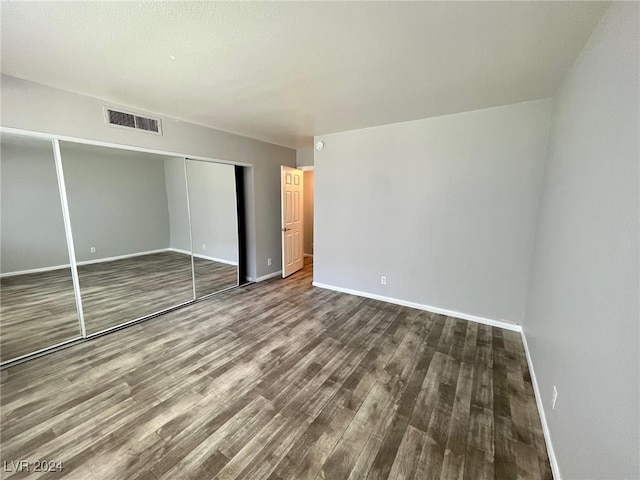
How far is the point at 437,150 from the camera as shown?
3125 mm

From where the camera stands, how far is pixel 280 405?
1.85 metres

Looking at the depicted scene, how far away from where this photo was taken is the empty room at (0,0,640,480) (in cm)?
133

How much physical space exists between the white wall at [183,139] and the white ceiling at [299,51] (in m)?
0.16

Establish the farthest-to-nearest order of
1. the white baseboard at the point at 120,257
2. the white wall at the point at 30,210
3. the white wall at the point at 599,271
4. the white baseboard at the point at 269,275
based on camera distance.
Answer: the white baseboard at the point at 269,275, the white baseboard at the point at 120,257, the white wall at the point at 30,210, the white wall at the point at 599,271

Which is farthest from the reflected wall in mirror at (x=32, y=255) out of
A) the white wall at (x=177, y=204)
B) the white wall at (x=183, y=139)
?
the white wall at (x=177, y=204)

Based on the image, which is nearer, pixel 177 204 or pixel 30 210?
pixel 30 210

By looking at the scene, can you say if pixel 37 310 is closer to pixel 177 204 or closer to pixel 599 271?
pixel 177 204

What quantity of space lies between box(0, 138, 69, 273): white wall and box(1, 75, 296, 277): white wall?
1.04ft

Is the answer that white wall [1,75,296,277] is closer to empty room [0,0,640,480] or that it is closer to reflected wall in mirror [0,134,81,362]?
empty room [0,0,640,480]

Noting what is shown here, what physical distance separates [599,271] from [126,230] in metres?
4.79

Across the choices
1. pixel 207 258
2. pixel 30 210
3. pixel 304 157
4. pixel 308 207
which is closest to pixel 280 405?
pixel 207 258

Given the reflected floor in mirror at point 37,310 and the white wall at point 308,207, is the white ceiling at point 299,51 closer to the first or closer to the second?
the reflected floor in mirror at point 37,310

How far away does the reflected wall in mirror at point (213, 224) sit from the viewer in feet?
12.5

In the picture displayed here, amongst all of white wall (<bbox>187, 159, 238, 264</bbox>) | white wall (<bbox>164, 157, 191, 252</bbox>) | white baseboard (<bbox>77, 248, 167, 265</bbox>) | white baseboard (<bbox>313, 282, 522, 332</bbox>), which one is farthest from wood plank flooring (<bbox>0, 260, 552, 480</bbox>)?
white wall (<bbox>187, 159, 238, 264</bbox>)
